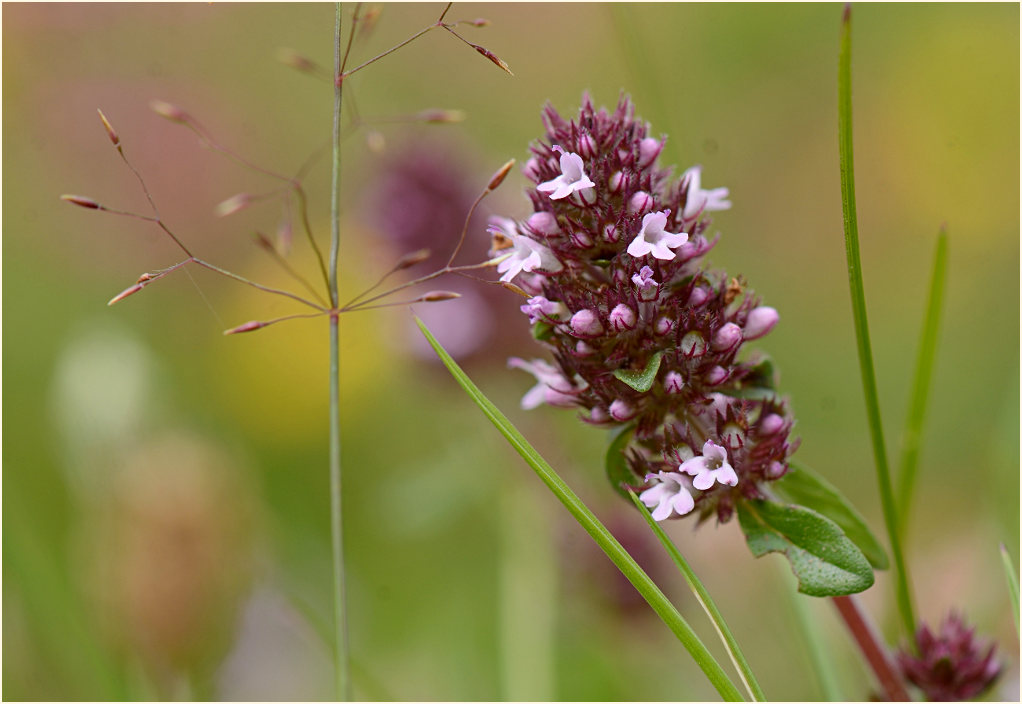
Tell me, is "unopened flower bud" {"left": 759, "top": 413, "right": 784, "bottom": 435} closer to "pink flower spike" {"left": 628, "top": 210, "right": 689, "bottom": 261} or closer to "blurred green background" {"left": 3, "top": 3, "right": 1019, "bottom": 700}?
"pink flower spike" {"left": 628, "top": 210, "right": 689, "bottom": 261}

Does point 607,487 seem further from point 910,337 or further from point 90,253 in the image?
point 90,253

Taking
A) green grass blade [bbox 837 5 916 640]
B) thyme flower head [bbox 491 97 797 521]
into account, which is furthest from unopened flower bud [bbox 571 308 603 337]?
green grass blade [bbox 837 5 916 640]

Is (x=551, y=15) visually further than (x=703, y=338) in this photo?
Yes

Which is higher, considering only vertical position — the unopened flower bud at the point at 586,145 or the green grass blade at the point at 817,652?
the unopened flower bud at the point at 586,145

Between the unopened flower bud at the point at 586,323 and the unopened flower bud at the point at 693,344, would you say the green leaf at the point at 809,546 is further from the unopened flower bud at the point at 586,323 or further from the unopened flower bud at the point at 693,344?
the unopened flower bud at the point at 586,323

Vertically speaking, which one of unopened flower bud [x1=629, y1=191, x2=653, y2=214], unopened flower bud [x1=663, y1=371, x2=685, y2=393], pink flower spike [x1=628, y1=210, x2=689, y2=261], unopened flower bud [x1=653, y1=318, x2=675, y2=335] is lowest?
unopened flower bud [x1=663, y1=371, x2=685, y2=393]

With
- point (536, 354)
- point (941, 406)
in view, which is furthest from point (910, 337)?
point (536, 354)

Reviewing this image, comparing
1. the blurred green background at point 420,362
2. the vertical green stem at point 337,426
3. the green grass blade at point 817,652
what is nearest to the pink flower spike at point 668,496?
the vertical green stem at point 337,426
